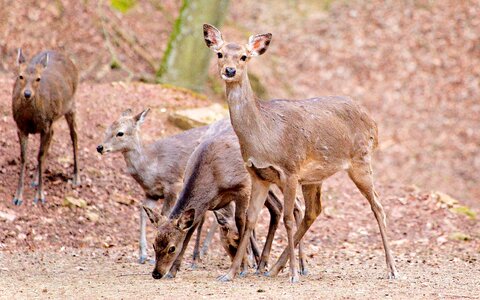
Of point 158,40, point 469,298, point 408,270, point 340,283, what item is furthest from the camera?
point 158,40

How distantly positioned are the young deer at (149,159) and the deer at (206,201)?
0.95m

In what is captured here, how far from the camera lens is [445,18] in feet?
80.7

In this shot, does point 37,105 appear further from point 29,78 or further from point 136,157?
point 136,157

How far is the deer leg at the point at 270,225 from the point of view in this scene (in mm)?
10000

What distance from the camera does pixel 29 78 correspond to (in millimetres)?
12211

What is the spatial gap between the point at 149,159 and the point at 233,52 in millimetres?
2714

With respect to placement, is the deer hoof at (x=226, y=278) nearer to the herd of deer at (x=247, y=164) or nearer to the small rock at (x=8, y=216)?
the herd of deer at (x=247, y=164)

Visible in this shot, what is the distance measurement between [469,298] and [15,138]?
770 cm

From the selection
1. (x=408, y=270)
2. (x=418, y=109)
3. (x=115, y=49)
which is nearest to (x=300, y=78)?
(x=418, y=109)

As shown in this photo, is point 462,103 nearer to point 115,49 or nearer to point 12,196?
point 115,49

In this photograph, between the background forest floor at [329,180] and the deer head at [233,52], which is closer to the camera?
the deer head at [233,52]

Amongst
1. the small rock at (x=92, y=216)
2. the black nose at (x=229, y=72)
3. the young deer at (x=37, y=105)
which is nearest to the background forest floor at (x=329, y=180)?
the small rock at (x=92, y=216)

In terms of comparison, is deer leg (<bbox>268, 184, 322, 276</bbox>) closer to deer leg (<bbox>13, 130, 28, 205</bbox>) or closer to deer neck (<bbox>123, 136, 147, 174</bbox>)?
deer neck (<bbox>123, 136, 147, 174</bbox>)

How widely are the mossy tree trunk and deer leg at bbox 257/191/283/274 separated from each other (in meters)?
8.27
